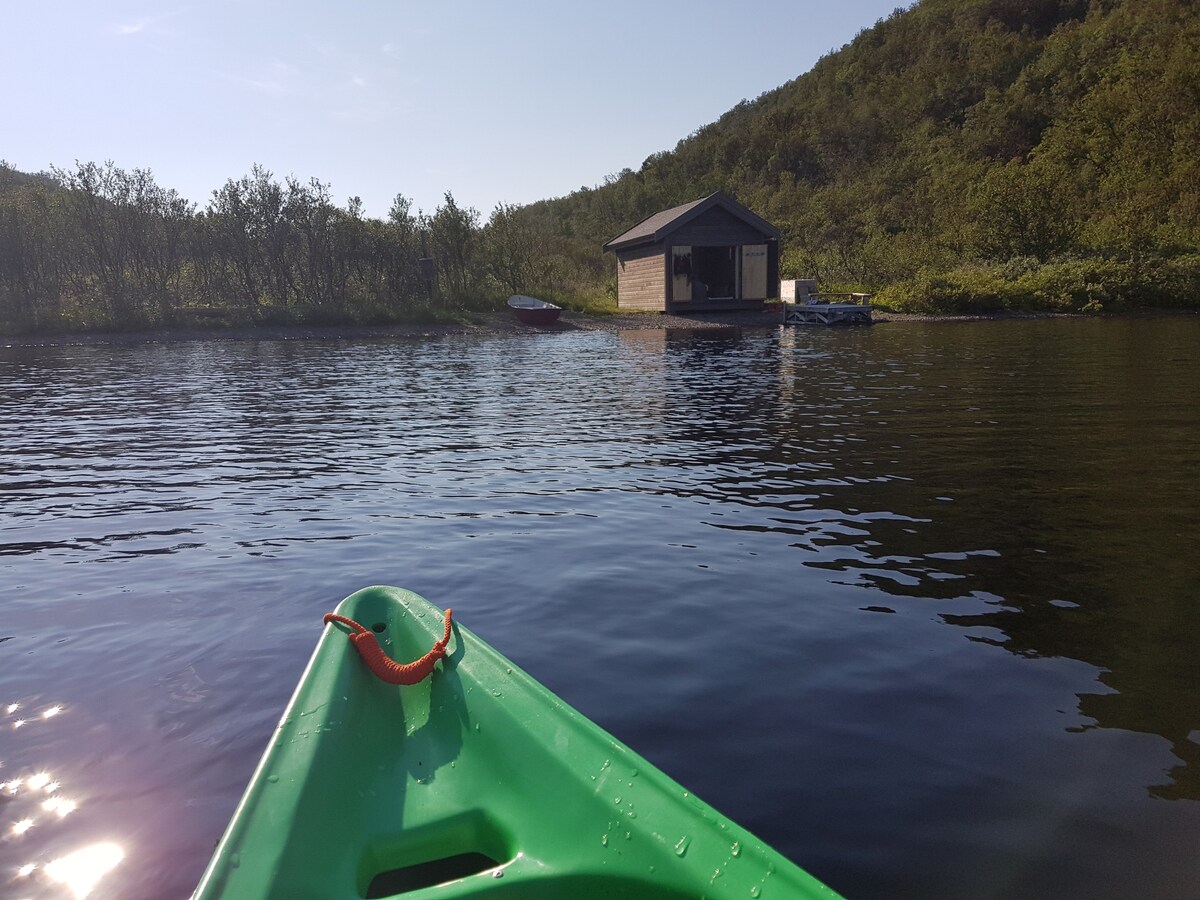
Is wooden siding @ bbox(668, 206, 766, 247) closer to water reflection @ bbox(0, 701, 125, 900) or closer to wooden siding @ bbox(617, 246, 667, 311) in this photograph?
wooden siding @ bbox(617, 246, 667, 311)

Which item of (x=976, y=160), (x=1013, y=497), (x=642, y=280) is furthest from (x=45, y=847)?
(x=976, y=160)

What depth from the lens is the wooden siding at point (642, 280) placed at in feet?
118

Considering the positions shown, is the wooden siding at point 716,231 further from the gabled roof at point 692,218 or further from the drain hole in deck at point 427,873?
the drain hole in deck at point 427,873

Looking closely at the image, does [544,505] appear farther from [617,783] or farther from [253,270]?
[253,270]

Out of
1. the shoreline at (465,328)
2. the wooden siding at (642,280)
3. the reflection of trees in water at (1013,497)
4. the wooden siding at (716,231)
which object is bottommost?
the reflection of trees in water at (1013,497)

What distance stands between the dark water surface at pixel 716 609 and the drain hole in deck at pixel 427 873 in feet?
2.68

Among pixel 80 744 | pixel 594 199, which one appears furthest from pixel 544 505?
pixel 594 199

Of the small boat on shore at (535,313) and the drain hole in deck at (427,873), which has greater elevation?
the small boat on shore at (535,313)

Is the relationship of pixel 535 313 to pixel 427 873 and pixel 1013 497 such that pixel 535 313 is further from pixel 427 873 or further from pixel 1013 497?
pixel 427 873

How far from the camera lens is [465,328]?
117ft

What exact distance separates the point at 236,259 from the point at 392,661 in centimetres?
3931

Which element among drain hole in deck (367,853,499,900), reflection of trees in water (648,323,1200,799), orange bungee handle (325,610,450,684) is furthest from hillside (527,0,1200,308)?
drain hole in deck (367,853,499,900)

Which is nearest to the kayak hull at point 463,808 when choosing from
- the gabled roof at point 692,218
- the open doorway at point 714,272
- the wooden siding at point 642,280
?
the gabled roof at point 692,218

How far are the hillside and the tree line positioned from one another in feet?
68.3
